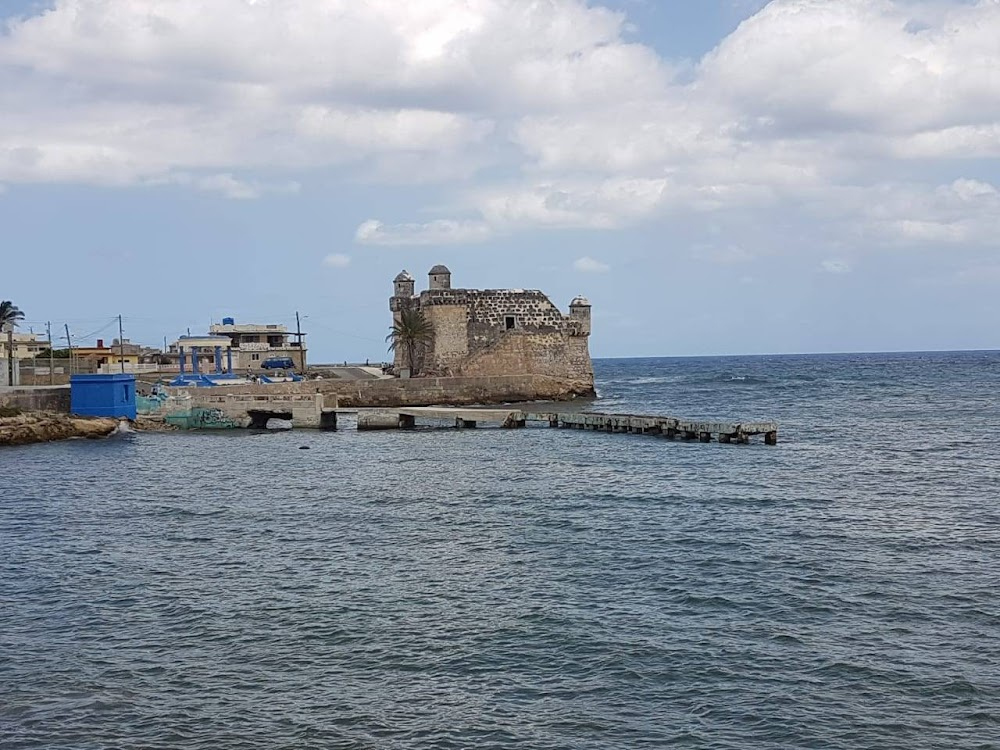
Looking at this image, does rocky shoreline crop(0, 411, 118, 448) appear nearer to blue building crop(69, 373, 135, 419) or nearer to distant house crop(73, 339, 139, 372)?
blue building crop(69, 373, 135, 419)

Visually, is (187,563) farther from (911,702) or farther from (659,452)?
(659,452)

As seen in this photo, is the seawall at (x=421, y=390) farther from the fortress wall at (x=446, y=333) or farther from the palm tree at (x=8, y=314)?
the palm tree at (x=8, y=314)

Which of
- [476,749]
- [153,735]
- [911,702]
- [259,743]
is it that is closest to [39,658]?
[153,735]

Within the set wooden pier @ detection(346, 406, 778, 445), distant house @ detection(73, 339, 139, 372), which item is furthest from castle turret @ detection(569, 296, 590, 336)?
distant house @ detection(73, 339, 139, 372)

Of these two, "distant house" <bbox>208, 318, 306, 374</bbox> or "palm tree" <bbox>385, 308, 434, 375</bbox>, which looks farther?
"distant house" <bbox>208, 318, 306, 374</bbox>

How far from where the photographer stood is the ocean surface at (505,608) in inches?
396

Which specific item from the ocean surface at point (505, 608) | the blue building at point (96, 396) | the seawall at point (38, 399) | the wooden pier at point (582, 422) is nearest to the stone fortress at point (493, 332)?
the wooden pier at point (582, 422)

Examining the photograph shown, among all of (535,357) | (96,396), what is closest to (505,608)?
(96,396)

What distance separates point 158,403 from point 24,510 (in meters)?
20.4

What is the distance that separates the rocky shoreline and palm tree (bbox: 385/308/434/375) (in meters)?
17.6

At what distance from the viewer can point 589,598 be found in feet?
46.5

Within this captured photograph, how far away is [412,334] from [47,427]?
20.0 m

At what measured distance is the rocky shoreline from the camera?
120 feet

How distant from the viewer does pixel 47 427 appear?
37.7 meters
